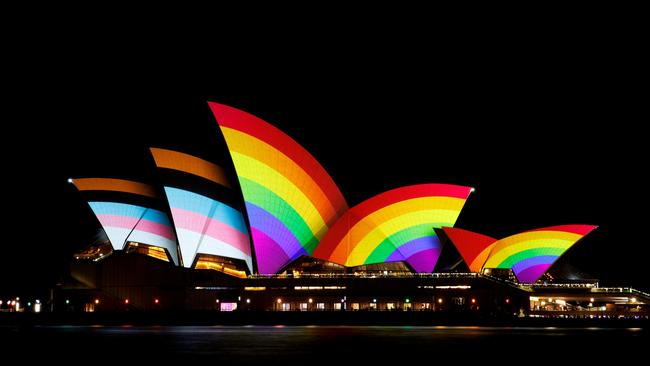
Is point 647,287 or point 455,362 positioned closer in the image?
point 455,362

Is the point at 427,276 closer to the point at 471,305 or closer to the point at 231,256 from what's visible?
the point at 471,305

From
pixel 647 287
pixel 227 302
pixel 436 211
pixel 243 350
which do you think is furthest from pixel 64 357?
pixel 647 287

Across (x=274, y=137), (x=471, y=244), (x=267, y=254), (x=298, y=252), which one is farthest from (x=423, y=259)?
(x=274, y=137)

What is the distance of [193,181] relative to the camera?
53906 millimetres

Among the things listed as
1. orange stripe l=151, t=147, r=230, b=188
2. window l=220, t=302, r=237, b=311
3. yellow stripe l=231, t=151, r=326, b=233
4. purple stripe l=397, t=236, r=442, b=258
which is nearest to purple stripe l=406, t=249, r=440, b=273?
purple stripe l=397, t=236, r=442, b=258

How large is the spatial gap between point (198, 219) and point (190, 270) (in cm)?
395

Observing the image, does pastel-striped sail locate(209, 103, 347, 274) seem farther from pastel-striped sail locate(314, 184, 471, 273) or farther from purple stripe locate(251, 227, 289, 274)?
pastel-striped sail locate(314, 184, 471, 273)

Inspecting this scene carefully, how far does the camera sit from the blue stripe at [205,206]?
2114 inches

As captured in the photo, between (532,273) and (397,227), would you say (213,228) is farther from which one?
(532,273)

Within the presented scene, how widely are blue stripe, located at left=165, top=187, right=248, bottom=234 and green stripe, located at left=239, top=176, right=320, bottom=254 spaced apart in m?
2.87

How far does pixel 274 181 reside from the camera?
52500 millimetres

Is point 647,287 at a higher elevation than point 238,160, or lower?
lower

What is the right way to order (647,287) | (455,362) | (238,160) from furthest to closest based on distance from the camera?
1. (647,287)
2. (238,160)
3. (455,362)

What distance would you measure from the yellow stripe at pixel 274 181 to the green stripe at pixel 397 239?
598 cm
